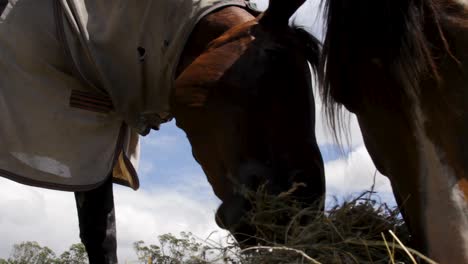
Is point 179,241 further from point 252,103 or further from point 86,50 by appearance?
point 86,50

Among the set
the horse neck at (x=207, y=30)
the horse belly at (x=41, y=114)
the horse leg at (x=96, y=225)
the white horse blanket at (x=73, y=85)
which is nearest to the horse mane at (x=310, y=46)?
the horse neck at (x=207, y=30)

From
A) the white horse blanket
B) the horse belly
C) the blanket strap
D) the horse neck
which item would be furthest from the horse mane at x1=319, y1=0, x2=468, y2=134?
the horse belly

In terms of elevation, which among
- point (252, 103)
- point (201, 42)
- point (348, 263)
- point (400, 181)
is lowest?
point (348, 263)

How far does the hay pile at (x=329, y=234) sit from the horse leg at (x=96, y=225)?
1.32 m

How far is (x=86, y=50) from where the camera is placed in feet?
7.45

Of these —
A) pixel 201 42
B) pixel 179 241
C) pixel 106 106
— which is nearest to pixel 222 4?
pixel 201 42

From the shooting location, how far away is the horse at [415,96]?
3.70 ft

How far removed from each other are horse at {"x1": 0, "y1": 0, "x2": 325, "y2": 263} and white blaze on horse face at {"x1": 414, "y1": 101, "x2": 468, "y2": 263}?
0.41 m

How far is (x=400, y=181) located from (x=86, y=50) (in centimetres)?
137

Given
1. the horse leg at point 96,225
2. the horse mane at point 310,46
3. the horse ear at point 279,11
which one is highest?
the horse ear at point 279,11

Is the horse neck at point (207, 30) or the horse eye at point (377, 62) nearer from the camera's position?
the horse eye at point (377, 62)

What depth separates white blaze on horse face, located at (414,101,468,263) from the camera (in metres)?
1.06

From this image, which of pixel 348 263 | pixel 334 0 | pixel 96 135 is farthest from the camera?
pixel 96 135

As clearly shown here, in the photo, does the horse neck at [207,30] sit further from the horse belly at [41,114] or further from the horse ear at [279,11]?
the horse belly at [41,114]
